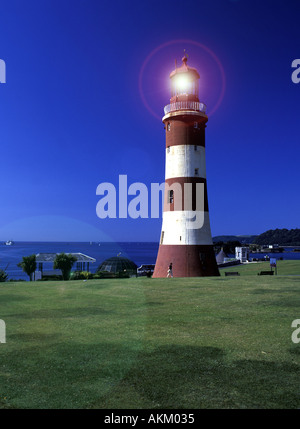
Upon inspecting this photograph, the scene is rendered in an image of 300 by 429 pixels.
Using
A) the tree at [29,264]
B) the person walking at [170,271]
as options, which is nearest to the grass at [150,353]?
the person walking at [170,271]

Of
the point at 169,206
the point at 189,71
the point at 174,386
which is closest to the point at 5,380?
the point at 174,386

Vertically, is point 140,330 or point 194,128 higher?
point 194,128

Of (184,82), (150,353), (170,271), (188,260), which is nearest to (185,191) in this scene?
(188,260)

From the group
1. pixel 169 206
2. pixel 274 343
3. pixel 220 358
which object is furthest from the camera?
pixel 169 206

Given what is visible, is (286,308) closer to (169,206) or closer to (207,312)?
(207,312)

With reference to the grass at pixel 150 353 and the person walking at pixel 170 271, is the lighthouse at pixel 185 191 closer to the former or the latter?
the person walking at pixel 170 271

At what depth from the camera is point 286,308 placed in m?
13.5

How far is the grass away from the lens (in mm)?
6641

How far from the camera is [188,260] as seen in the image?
2894 cm

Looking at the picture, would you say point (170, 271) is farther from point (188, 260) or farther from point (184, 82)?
point (184, 82)

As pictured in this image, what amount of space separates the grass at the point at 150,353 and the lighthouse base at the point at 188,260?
42.6 feet

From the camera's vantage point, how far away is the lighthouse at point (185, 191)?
29.1 metres
